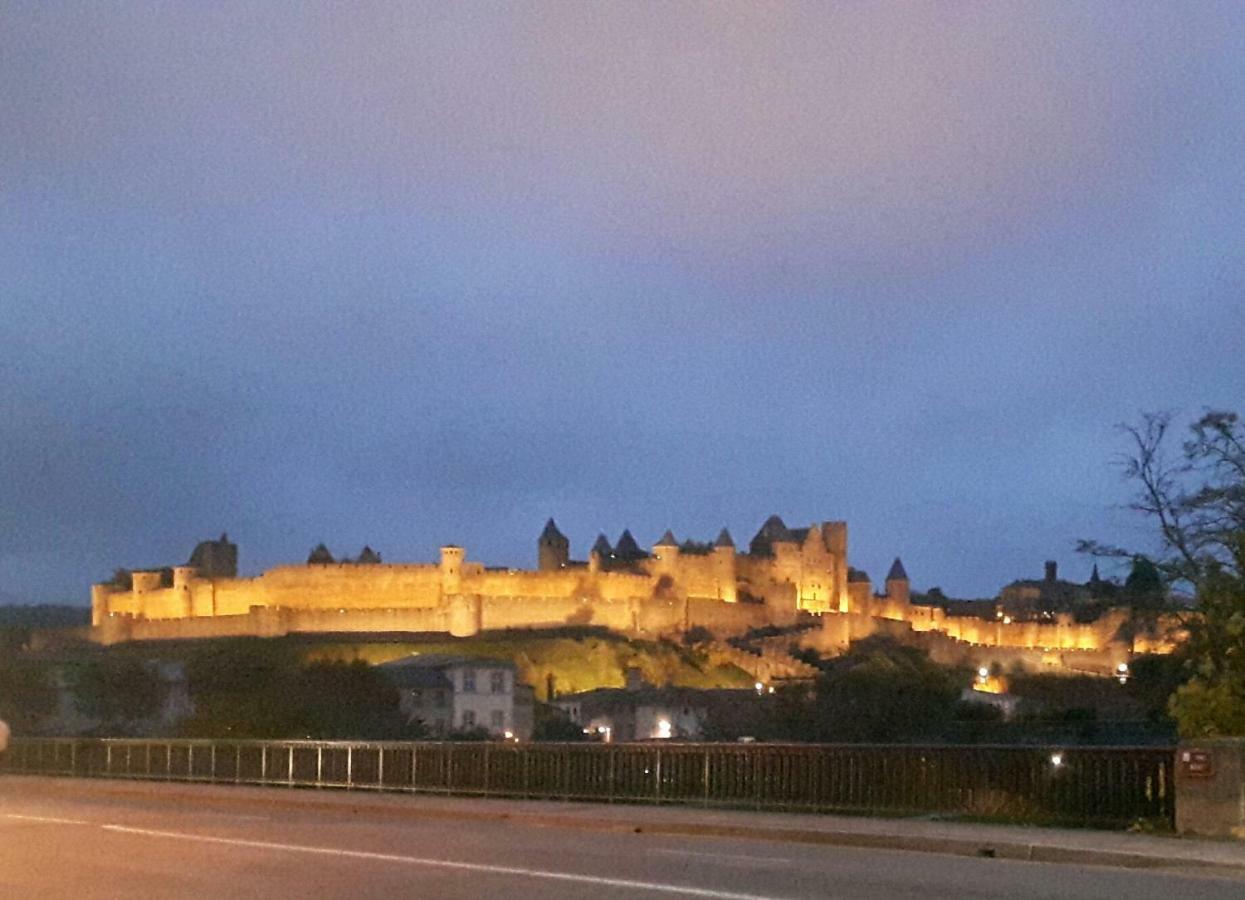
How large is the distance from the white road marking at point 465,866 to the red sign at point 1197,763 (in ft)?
21.8

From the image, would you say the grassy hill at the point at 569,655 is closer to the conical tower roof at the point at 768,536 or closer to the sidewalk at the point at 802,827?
the conical tower roof at the point at 768,536

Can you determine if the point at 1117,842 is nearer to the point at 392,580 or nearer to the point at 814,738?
the point at 814,738

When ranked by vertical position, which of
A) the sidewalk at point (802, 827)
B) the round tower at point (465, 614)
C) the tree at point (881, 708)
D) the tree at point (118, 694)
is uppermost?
the round tower at point (465, 614)

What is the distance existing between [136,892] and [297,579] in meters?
139

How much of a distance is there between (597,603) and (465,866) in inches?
5177

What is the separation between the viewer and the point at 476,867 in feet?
51.3

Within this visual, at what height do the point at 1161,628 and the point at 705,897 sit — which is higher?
the point at 1161,628

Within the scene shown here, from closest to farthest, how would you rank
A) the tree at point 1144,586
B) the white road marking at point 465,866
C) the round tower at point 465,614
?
the white road marking at point 465,866 < the tree at point 1144,586 < the round tower at point 465,614

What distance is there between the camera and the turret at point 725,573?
531 feet

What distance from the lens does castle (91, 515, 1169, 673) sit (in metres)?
145

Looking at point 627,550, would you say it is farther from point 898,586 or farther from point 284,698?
point 284,698

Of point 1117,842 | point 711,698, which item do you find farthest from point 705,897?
point 711,698

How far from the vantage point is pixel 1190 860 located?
15.4 m

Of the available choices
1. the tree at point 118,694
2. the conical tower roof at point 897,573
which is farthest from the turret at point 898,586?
the tree at point 118,694
